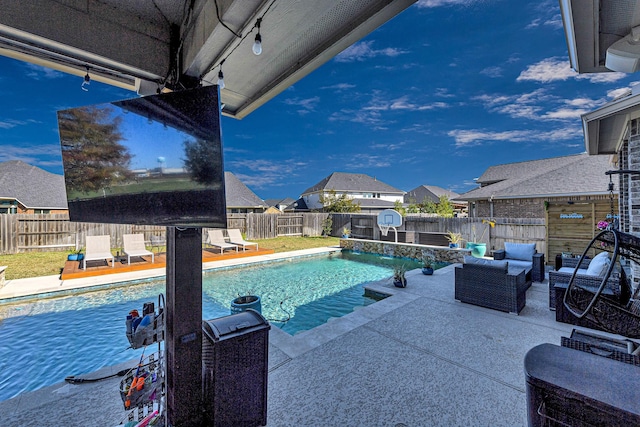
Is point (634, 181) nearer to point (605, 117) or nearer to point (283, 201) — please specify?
point (605, 117)

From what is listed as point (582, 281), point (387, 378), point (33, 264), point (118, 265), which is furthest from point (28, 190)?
point (582, 281)

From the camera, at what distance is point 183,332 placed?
1.65 meters

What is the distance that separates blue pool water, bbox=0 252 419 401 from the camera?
3.49m

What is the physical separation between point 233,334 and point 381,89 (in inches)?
1125


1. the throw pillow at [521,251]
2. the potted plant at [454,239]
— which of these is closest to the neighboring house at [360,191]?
the potted plant at [454,239]

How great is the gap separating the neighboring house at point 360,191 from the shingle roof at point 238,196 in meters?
9.12

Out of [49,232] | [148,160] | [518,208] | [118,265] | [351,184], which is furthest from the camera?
[351,184]

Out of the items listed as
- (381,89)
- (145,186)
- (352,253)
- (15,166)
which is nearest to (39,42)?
(145,186)

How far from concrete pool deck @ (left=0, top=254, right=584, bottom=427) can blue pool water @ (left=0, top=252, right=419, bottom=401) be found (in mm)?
736

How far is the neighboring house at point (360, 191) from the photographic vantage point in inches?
1153

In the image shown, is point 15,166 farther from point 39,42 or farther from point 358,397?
point 358,397

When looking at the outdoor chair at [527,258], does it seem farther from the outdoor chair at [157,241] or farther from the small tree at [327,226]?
the outdoor chair at [157,241]

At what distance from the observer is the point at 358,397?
224cm

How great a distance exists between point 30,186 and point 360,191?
26373mm
